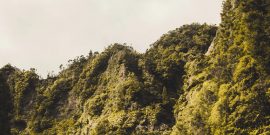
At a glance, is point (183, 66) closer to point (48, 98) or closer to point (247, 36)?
point (247, 36)

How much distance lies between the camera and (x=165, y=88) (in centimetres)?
9069

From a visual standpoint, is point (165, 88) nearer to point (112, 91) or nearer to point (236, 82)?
point (112, 91)

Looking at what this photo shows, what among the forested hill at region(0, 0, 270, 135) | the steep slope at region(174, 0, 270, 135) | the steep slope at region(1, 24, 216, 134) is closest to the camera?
the steep slope at region(174, 0, 270, 135)

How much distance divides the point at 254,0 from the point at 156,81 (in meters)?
27.1

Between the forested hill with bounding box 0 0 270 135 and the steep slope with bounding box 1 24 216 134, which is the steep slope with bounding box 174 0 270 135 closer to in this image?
the forested hill with bounding box 0 0 270 135

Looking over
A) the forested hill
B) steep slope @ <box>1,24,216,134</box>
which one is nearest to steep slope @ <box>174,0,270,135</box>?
the forested hill

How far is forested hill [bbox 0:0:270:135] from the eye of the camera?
6900 centimetres

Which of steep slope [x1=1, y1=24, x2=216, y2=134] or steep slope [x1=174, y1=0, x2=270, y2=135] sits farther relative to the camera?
steep slope [x1=1, y1=24, x2=216, y2=134]

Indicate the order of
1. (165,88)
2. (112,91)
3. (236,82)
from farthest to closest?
(112,91) < (165,88) < (236,82)

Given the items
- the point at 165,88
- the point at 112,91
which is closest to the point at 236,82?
the point at 165,88

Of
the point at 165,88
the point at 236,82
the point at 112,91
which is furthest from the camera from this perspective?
the point at 112,91

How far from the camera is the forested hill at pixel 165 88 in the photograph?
69000 millimetres

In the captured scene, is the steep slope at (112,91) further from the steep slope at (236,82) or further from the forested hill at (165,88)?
the steep slope at (236,82)

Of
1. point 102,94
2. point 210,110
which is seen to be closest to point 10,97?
point 102,94
